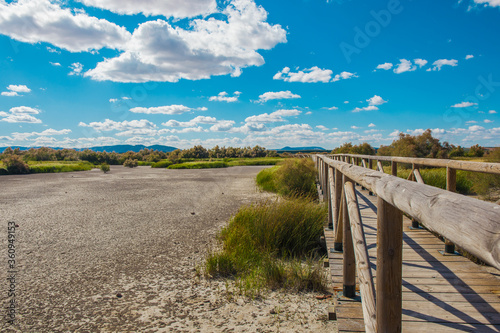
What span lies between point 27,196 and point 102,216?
5.89 metres

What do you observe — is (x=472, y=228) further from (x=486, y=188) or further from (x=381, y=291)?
(x=486, y=188)

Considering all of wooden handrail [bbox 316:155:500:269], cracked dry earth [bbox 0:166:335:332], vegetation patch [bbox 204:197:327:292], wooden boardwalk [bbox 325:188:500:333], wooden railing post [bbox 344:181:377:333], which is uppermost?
wooden handrail [bbox 316:155:500:269]

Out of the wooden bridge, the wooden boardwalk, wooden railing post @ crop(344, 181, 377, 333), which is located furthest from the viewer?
the wooden boardwalk

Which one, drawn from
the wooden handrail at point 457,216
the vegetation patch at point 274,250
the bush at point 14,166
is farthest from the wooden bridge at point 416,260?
the bush at point 14,166

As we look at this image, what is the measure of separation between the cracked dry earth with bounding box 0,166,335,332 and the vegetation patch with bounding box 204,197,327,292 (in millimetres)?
247

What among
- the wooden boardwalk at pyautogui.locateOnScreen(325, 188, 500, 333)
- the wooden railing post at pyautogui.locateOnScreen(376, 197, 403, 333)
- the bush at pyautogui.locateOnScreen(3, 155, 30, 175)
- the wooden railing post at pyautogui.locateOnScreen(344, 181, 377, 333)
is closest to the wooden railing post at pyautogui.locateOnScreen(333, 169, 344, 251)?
the wooden boardwalk at pyautogui.locateOnScreen(325, 188, 500, 333)

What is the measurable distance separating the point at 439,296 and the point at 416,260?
2.93 feet

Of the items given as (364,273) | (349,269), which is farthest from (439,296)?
(364,273)

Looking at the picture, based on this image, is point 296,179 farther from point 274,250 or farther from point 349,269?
point 349,269

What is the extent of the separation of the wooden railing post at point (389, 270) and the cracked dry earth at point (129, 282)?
1928 millimetres

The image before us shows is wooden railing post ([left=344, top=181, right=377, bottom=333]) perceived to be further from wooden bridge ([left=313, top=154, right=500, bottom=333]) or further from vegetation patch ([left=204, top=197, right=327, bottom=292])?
vegetation patch ([left=204, top=197, right=327, bottom=292])

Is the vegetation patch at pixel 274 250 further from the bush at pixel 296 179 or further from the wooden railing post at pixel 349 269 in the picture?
the bush at pixel 296 179

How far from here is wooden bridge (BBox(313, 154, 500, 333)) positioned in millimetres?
794

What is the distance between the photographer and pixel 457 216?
0.80 metres
